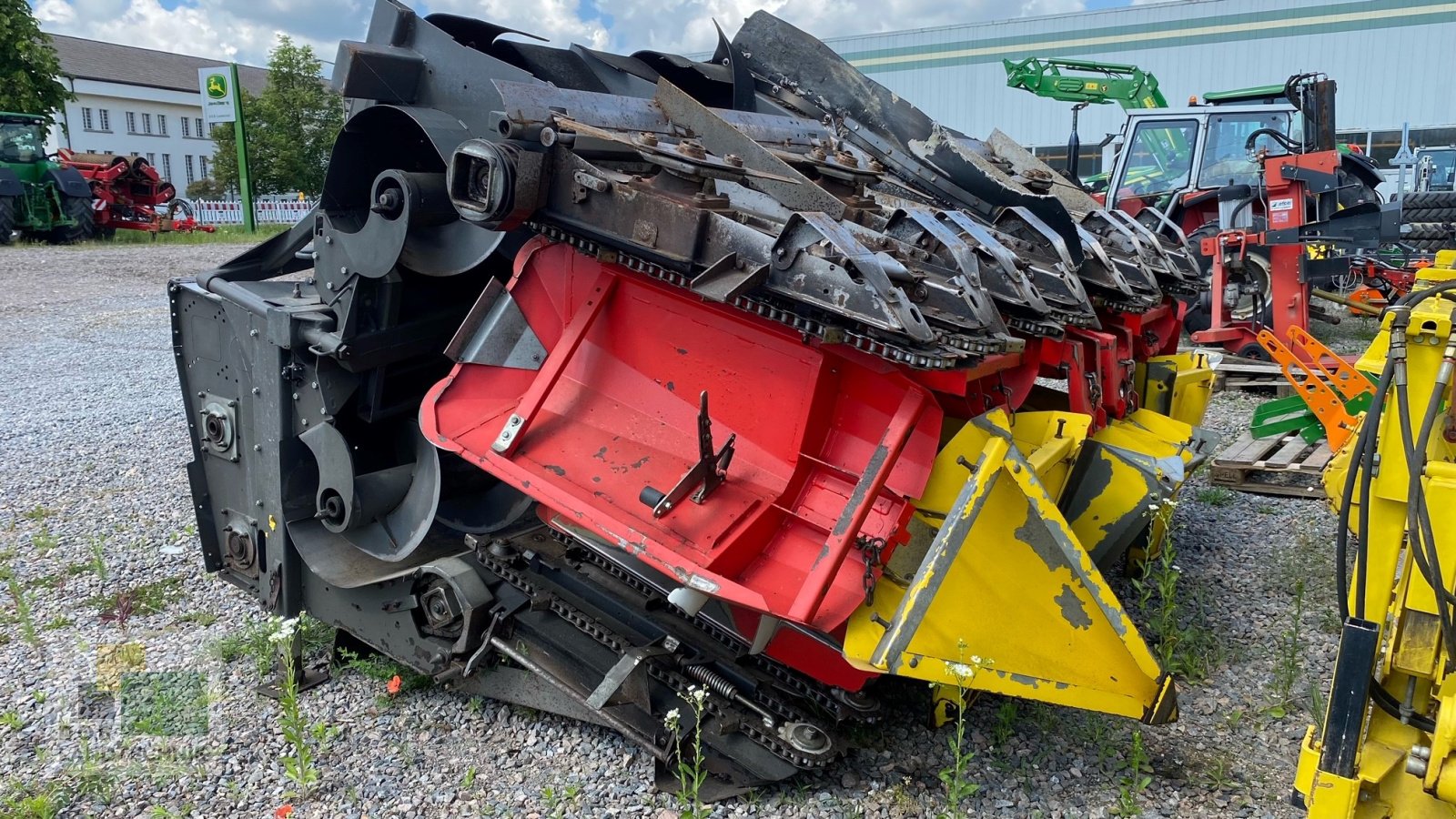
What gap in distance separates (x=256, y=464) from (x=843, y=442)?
7.33 ft

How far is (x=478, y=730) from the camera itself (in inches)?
129

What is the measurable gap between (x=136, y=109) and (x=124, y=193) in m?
35.9

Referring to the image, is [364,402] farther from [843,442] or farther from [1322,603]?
[1322,603]

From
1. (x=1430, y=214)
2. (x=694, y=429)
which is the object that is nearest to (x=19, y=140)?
(x=694, y=429)

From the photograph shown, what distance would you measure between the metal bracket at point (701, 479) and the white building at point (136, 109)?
5256 centimetres

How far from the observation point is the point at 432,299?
12.0 ft

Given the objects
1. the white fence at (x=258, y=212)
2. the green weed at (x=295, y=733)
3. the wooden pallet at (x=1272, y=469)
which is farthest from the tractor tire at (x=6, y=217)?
the wooden pallet at (x=1272, y=469)

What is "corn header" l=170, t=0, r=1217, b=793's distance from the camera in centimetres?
259

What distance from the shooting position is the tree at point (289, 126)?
107 feet

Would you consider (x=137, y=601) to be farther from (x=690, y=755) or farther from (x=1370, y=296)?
(x=1370, y=296)

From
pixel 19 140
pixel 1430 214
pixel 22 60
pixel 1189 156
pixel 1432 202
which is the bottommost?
pixel 1430 214

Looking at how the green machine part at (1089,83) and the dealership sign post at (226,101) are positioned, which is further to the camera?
the dealership sign post at (226,101)

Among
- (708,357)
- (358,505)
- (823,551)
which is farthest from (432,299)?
→ (823,551)

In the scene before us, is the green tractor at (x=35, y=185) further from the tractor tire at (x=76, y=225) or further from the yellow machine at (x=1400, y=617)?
the yellow machine at (x=1400, y=617)
